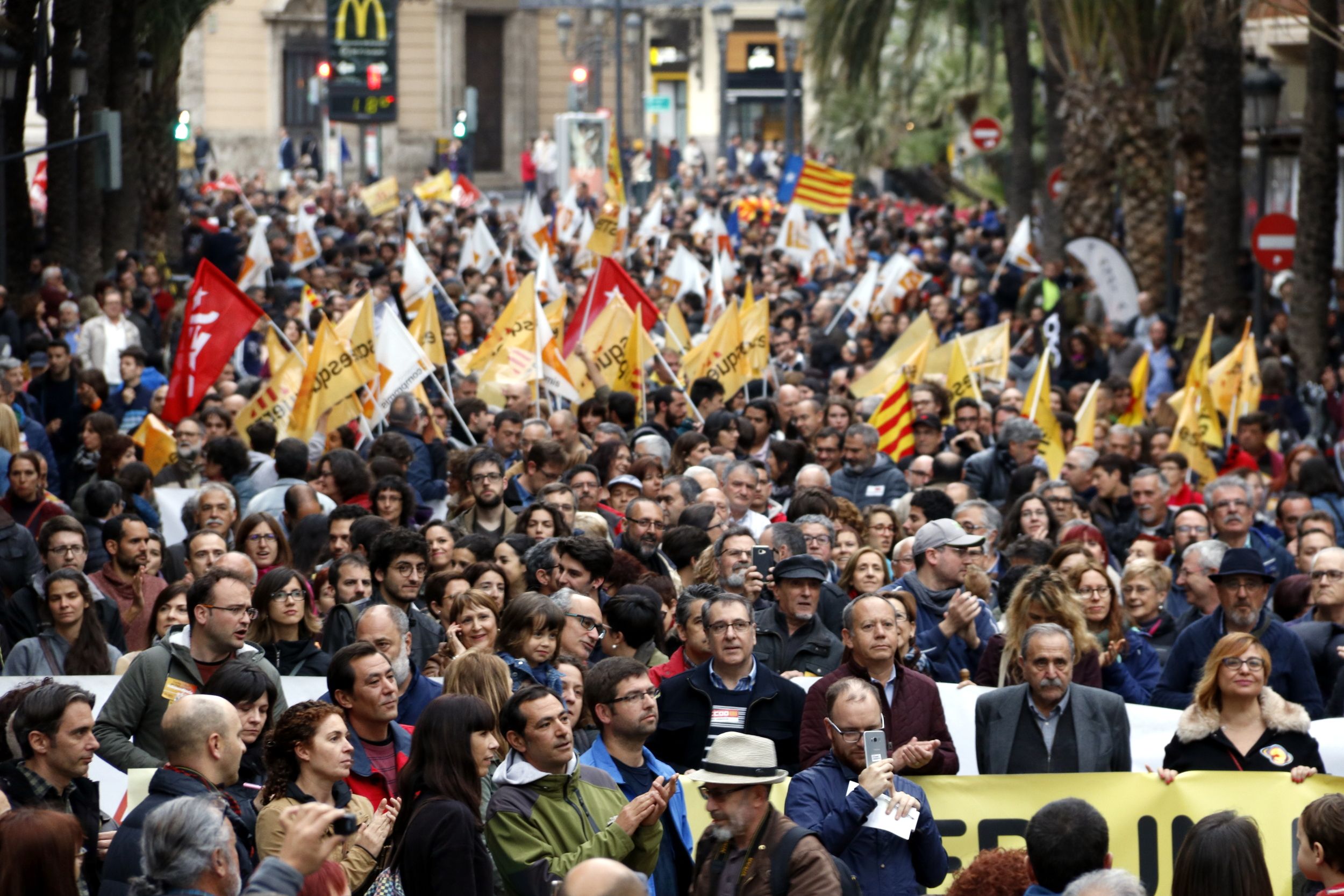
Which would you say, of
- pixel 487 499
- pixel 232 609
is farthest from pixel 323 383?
pixel 232 609

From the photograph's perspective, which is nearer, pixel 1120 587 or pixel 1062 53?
pixel 1120 587

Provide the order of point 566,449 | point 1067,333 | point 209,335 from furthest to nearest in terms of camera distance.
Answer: point 1067,333 → point 209,335 → point 566,449

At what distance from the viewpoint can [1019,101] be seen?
1161 inches

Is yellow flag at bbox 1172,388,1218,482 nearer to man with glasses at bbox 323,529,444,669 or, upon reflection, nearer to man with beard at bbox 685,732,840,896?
man with glasses at bbox 323,529,444,669

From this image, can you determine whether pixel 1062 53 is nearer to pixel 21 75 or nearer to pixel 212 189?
pixel 21 75

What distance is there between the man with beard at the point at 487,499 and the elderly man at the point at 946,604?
2495mm

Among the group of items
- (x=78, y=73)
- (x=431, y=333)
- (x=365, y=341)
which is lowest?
(x=431, y=333)

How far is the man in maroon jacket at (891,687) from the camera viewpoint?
23.3ft

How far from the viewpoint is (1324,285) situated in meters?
20.0

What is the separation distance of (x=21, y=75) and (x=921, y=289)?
990cm

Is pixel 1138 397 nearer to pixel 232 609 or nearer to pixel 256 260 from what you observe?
pixel 256 260

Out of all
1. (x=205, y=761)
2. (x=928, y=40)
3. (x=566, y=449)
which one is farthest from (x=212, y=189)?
(x=205, y=761)

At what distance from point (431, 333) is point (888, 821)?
1049 centimetres

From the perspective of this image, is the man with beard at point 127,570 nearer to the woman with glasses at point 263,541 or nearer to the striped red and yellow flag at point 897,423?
the woman with glasses at point 263,541
